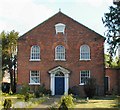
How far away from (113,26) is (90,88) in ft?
25.4

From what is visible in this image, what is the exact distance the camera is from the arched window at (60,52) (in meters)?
41.0

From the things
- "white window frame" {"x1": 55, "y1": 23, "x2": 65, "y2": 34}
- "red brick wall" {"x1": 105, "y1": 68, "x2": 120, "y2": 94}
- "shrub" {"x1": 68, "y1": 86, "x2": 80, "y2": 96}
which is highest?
"white window frame" {"x1": 55, "y1": 23, "x2": 65, "y2": 34}

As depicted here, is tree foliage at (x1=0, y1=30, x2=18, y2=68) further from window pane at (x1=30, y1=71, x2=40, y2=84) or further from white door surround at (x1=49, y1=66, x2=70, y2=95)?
white door surround at (x1=49, y1=66, x2=70, y2=95)

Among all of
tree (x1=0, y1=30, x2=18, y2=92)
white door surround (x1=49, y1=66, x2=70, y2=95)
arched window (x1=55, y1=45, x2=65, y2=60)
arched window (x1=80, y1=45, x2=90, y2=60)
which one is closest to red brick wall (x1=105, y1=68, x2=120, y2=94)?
arched window (x1=80, y1=45, x2=90, y2=60)

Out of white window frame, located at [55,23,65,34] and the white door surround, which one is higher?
white window frame, located at [55,23,65,34]

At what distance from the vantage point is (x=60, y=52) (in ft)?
135

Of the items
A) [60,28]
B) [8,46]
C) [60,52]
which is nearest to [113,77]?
[60,52]

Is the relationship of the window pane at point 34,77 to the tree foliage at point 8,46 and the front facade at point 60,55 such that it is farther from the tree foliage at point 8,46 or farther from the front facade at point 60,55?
the tree foliage at point 8,46

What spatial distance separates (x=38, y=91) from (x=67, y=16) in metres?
10.2

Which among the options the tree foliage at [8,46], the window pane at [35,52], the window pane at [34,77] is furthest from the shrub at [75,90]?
the tree foliage at [8,46]

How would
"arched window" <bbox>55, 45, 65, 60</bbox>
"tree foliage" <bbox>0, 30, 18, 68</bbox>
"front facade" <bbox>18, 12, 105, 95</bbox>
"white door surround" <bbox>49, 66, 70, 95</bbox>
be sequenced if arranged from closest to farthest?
"white door surround" <bbox>49, 66, 70, 95</bbox> < "front facade" <bbox>18, 12, 105, 95</bbox> < "arched window" <bbox>55, 45, 65, 60</bbox> < "tree foliage" <bbox>0, 30, 18, 68</bbox>

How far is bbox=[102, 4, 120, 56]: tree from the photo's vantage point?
122 feet

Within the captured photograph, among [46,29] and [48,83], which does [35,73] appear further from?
[46,29]

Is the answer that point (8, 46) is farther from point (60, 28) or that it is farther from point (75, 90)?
point (75, 90)
